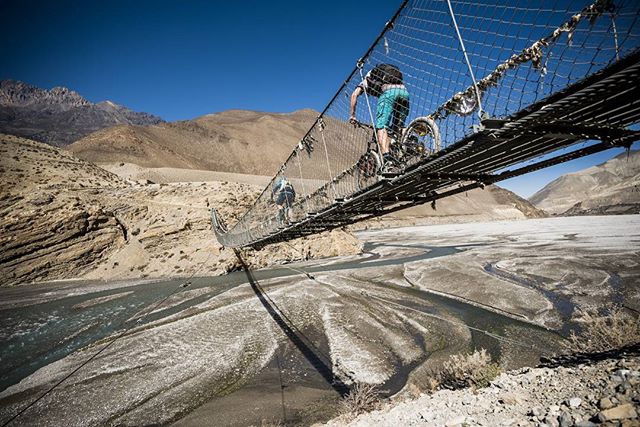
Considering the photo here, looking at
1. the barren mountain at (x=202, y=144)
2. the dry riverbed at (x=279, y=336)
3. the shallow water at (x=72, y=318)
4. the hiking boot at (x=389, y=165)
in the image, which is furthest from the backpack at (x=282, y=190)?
the barren mountain at (x=202, y=144)

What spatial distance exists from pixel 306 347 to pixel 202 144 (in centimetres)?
5852

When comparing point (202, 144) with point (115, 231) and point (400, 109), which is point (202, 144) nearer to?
point (115, 231)

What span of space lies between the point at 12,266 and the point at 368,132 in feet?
53.0

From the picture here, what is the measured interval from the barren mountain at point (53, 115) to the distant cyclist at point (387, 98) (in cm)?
9636

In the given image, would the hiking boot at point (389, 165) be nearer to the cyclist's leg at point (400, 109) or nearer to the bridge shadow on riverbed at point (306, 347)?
the cyclist's leg at point (400, 109)

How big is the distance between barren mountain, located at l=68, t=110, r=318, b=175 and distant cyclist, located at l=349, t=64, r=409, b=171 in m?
46.9

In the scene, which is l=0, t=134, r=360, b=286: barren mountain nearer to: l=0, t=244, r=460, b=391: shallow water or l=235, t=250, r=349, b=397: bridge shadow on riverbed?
l=0, t=244, r=460, b=391: shallow water

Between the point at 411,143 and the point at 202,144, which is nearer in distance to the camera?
the point at 411,143

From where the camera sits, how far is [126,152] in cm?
4300

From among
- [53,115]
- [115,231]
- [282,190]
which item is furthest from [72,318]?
[53,115]

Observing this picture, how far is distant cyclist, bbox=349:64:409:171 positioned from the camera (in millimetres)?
3465

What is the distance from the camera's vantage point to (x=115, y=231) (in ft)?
45.7

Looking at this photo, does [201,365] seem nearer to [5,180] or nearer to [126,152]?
[5,180]

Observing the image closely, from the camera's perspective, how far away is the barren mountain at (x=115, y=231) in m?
12.2
